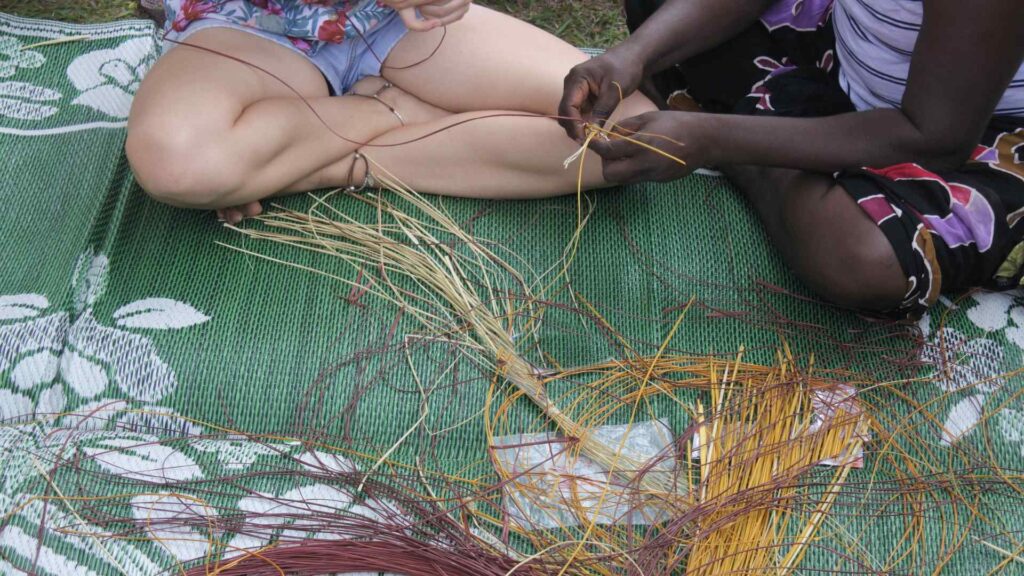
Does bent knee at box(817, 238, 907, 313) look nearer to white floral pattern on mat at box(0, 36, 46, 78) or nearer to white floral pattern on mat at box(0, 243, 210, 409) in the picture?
white floral pattern on mat at box(0, 243, 210, 409)

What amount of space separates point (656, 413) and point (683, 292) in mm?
256

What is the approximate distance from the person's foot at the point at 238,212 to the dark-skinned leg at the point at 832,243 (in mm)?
930

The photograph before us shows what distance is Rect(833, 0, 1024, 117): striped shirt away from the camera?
1.35 meters

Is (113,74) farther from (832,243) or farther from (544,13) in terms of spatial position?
(832,243)

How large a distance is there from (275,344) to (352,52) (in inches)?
21.9

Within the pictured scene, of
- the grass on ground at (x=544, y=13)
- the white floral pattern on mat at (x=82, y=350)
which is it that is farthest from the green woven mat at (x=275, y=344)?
the grass on ground at (x=544, y=13)

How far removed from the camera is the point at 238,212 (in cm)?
157

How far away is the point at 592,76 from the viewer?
142 centimetres

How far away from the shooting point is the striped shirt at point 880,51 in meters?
1.35

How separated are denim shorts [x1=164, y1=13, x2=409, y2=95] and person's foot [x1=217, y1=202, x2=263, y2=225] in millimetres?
262

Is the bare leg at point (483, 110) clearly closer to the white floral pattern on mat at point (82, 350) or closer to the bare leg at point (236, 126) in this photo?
the bare leg at point (236, 126)

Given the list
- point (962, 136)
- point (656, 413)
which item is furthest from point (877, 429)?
point (962, 136)

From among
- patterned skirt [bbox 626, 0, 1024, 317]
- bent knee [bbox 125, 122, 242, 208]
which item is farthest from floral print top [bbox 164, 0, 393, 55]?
patterned skirt [bbox 626, 0, 1024, 317]

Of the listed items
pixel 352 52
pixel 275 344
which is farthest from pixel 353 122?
pixel 275 344
